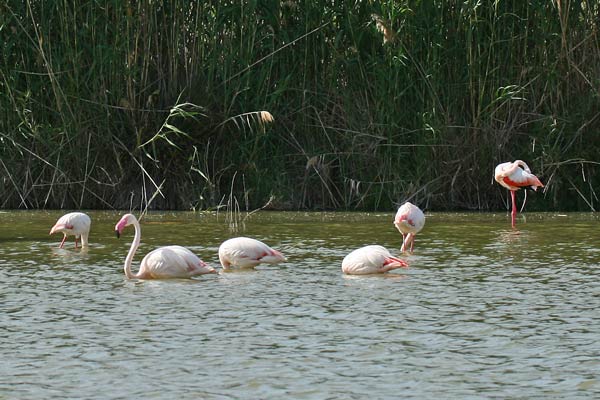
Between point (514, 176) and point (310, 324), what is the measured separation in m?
5.49

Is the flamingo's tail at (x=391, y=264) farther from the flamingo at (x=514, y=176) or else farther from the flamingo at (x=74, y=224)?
the flamingo at (x=514, y=176)

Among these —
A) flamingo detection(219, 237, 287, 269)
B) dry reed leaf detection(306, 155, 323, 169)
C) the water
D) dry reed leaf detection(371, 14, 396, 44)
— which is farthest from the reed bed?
flamingo detection(219, 237, 287, 269)

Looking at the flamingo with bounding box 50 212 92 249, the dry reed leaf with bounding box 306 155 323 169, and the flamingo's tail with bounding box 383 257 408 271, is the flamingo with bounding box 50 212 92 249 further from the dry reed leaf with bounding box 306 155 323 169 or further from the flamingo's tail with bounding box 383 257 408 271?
the dry reed leaf with bounding box 306 155 323 169

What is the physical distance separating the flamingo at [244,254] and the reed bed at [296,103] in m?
3.88

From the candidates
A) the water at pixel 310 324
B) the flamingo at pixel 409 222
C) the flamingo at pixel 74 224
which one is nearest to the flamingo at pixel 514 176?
the water at pixel 310 324

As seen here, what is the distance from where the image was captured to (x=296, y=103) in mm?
12242

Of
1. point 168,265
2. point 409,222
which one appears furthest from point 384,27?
point 168,265

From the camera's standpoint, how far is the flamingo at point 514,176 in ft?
35.4

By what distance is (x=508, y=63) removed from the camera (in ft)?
39.4

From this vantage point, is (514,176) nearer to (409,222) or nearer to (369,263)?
(409,222)

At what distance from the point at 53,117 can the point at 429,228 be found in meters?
4.09

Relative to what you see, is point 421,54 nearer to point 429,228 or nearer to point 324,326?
point 429,228

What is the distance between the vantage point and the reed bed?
11.8 m

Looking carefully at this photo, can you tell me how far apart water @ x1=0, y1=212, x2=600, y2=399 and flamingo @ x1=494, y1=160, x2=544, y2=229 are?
4.88ft
